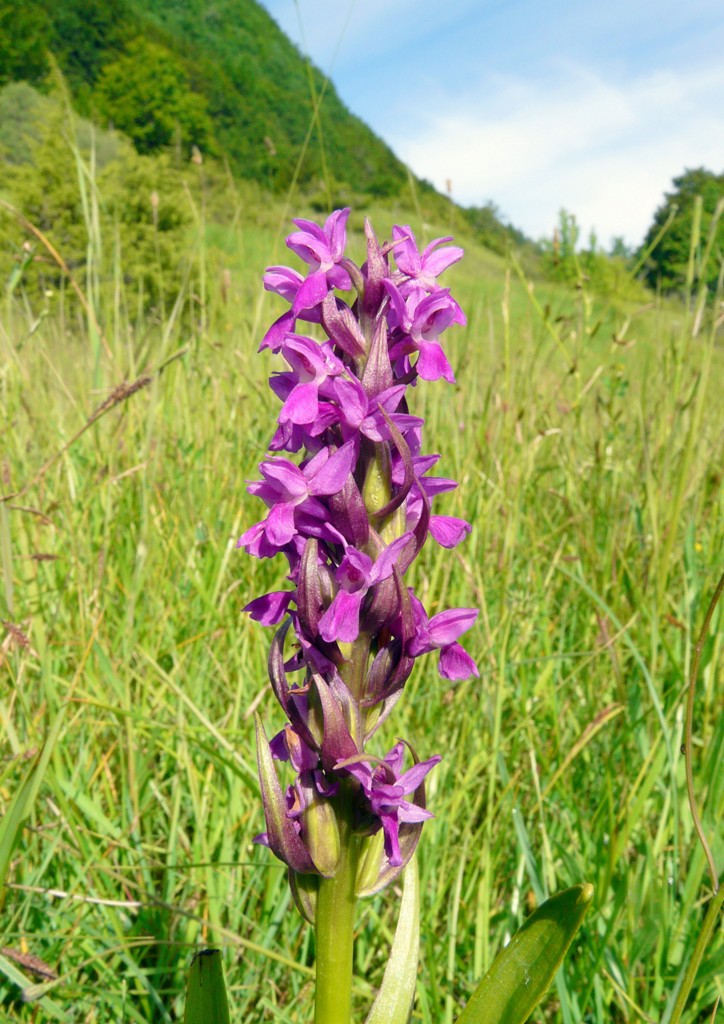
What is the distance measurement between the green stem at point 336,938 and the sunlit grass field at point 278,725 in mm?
254

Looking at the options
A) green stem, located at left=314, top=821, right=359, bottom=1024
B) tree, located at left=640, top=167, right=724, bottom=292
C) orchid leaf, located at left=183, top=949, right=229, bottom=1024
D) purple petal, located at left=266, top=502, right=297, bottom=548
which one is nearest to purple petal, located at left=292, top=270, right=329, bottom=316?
purple petal, located at left=266, top=502, right=297, bottom=548

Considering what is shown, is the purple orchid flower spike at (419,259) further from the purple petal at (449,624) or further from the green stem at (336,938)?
the green stem at (336,938)

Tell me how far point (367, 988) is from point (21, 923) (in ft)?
1.99

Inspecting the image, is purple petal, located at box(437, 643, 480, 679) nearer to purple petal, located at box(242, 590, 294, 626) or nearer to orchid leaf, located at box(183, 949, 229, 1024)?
purple petal, located at box(242, 590, 294, 626)

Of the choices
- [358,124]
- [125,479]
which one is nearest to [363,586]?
[125,479]

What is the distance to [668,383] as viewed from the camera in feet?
8.98

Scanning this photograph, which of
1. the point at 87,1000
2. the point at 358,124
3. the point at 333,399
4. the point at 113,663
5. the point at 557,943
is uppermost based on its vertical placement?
the point at 358,124

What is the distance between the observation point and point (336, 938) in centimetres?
95

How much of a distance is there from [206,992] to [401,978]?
236 millimetres

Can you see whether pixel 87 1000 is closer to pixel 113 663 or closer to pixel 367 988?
pixel 367 988

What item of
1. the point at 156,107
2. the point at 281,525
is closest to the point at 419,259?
the point at 281,525

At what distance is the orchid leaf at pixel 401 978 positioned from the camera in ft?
3.11

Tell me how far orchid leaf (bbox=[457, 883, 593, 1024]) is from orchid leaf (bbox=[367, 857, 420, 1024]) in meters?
0.10

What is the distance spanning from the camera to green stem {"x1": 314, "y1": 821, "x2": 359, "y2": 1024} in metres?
0.95
